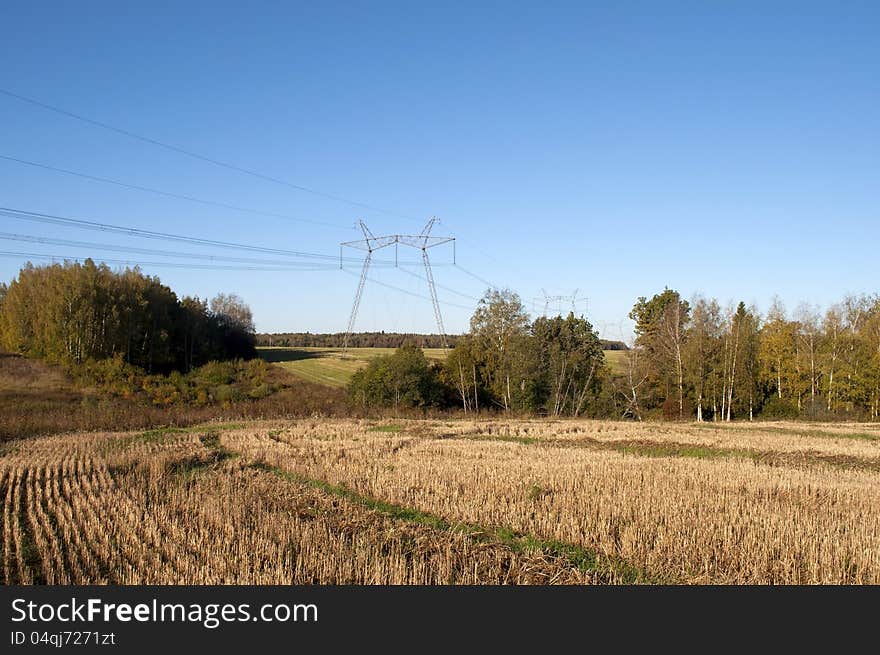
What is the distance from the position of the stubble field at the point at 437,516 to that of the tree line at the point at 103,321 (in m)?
51.6

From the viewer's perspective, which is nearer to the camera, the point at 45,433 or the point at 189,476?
the point at 189,476

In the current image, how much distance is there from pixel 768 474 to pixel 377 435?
780 inches

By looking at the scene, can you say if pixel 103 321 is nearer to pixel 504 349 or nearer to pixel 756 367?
pixel 504 349

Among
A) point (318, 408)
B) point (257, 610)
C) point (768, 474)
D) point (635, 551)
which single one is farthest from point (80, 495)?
point (318, 408)

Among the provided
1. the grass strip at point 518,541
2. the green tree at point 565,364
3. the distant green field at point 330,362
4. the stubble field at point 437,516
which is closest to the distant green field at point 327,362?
the distant green field at point 330,362

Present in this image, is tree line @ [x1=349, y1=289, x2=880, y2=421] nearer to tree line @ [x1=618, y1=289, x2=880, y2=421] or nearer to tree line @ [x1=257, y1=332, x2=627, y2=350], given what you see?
tree line @ [x1=618, y1=289, x2=880, y2=421]

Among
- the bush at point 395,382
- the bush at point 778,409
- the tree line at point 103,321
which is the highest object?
the tree line at point 103,321

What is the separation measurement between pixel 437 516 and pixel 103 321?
71891 millimetres

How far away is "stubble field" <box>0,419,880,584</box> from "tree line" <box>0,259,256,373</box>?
5157cm

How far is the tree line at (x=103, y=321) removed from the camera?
71812 mm

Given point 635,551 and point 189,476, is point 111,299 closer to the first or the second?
point 189,476

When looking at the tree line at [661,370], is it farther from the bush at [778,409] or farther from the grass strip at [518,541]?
the grass strip at [518,541]

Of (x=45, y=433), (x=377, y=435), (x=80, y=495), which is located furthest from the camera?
(x=45, y=433)

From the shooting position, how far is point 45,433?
36.6 meters
